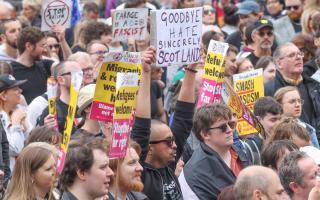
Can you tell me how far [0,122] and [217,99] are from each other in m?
2.17

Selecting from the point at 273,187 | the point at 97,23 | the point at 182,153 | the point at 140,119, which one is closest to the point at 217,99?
the point at 182,153

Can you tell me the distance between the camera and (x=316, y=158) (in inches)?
377

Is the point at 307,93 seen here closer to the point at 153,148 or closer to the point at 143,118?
the point at 153,148

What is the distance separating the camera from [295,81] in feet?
44.3

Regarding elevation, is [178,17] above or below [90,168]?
above

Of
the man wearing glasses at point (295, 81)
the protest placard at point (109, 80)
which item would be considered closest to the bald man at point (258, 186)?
the protest placard at point (109, 80)

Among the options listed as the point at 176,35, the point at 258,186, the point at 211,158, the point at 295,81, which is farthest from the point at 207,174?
the point at 295,81

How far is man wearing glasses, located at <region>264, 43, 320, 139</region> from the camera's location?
1334cm

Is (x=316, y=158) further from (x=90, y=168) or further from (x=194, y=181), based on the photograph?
(x=90, y=168)

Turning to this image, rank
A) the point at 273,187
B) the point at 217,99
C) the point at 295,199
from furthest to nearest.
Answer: the point at 217,99, the point at 295,199, the point at 273,187

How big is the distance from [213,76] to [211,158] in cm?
195

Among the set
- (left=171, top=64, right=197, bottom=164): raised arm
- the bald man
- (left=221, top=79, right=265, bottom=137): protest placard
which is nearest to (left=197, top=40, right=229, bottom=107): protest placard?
(left=221, top=79, right=265, bottom=137): protest placard

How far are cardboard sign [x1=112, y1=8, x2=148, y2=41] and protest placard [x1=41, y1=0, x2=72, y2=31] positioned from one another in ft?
7.49

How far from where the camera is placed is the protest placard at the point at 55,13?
44.6 ft
